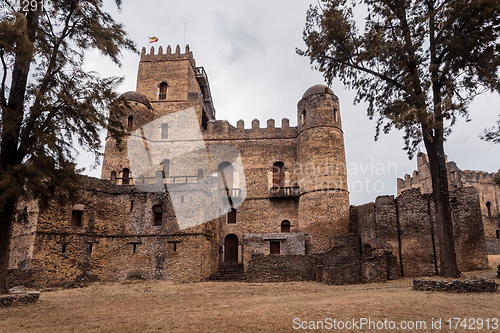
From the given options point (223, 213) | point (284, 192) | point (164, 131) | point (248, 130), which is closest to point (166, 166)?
point (164, 131)

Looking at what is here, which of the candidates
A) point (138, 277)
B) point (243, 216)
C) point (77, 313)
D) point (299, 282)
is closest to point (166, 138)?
point (243, 216)

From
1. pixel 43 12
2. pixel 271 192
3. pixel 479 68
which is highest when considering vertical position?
pixel 43 12

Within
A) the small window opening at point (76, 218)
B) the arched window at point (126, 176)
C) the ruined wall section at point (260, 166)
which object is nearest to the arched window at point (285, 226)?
the ruined wall section at point (260, 166)

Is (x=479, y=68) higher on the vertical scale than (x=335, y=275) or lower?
higher

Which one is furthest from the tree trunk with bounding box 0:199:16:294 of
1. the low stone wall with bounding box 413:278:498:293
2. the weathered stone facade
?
the weathered stone facade

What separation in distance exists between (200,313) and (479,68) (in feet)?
39.8

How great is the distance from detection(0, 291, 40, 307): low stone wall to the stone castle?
344 cm

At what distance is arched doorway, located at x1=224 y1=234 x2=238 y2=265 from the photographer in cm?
2636

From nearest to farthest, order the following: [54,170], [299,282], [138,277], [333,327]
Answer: [333,327] < [54,170] < [299,282] < [138,277]

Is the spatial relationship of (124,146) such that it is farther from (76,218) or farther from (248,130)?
(248,130)

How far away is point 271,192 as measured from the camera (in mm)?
27391

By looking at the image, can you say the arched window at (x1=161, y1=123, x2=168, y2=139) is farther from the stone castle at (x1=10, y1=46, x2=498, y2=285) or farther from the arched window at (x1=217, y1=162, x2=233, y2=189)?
the arched window at (x1=217, y1=162, x2=233, y2=189)

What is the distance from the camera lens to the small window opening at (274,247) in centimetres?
2277

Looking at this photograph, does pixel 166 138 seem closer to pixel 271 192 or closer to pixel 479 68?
pixel 271 192
